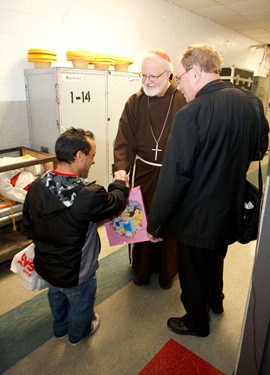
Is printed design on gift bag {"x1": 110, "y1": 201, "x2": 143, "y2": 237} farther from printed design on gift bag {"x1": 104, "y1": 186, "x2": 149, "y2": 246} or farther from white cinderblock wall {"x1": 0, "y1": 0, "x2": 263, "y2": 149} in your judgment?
white cinderblock wall {"x1": 0, "y1": 0, "x2": 263, "y2": 149}

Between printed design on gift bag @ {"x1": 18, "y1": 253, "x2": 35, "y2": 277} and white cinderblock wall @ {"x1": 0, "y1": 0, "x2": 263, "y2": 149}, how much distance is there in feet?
5.41

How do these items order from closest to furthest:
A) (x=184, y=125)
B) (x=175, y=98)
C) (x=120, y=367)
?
(x=184, y=125), (x=120, y=367), (x=175, y=98)

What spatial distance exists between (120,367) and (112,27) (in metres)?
3.57

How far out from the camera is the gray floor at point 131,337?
1.51m

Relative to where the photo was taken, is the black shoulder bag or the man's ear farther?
the black shoulder bag

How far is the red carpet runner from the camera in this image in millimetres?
1487

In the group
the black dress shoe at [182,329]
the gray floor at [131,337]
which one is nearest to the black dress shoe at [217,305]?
the gray floor at [131,337]

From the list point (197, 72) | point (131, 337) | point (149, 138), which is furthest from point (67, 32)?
point (131, 337)

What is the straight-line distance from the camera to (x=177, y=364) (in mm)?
1529

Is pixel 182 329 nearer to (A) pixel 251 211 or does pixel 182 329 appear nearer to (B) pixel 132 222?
(B) pixel 132 222

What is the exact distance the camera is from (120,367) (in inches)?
59.2

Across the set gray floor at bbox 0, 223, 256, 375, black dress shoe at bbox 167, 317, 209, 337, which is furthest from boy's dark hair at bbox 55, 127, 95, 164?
black dress shoe at bbox 167, 317, 209, 337

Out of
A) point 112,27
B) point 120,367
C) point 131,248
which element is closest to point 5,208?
point 131,248

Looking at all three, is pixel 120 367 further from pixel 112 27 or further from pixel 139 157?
pixel 112 27
